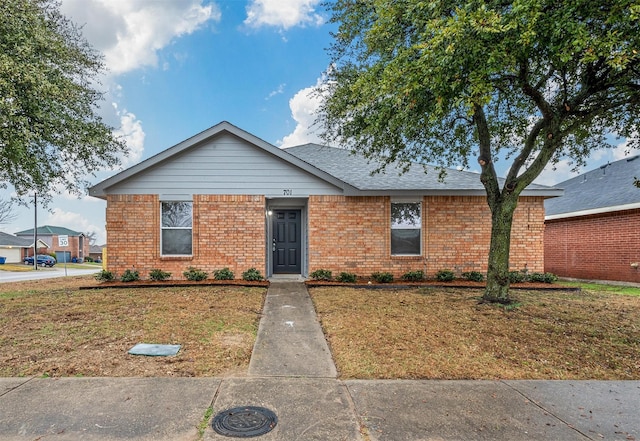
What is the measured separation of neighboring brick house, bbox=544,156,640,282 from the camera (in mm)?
12617

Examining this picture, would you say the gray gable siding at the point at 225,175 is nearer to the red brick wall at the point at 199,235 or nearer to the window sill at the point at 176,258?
the red brick wall at the point at 199,235

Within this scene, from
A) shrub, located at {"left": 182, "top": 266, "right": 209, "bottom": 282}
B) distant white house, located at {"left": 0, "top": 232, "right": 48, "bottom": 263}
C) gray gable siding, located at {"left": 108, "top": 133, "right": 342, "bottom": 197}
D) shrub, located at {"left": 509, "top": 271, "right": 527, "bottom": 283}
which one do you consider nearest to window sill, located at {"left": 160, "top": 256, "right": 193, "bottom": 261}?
shrub, located at {"left": 182, "top": 266, "right": 209, "bottom": 282}

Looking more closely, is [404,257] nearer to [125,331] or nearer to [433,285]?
[433,285]

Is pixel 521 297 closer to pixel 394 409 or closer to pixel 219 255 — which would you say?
pixel 394 409

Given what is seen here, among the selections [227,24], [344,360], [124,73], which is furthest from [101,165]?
[344,360]

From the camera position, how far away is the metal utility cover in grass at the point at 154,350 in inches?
178

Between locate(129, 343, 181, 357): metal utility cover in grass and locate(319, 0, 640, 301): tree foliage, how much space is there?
5.01m

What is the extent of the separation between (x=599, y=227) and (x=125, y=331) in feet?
52.6

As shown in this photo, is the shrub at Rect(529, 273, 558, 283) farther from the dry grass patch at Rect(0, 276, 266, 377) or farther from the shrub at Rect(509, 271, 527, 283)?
the dry grass patch at Rect(0, 276, 266, 377)

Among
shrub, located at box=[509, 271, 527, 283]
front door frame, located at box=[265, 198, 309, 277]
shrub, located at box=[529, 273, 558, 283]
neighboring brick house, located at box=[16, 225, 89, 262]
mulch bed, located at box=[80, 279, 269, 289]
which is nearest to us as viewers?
mulch bed, located at box=[80, 279, 269, 289]

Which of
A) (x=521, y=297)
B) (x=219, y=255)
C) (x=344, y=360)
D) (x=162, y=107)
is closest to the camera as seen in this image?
(x=344, y=360)

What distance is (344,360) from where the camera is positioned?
442cm

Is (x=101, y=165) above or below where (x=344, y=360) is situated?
above

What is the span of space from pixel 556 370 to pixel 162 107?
46.7 ft
